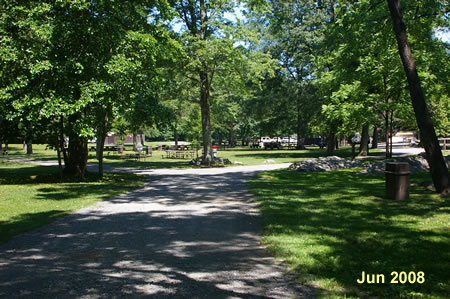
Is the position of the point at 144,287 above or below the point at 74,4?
below

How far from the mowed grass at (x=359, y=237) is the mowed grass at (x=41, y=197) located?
4.97 m

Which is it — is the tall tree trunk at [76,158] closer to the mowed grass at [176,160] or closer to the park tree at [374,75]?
the mowed grass at [176,160]

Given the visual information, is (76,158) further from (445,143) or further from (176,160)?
(445,143)

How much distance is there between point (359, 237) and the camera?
20.2 ft

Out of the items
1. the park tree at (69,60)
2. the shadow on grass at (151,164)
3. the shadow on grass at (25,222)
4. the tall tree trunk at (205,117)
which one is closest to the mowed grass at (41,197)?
the shadow on grass at (25,222)

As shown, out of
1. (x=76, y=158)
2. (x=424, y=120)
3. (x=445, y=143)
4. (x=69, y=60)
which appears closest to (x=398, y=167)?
(x=424, y=120)

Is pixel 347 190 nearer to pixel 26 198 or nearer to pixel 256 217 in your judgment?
pixel 256 217

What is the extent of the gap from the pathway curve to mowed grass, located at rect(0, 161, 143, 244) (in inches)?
21.2

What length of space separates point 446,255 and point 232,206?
5.36m

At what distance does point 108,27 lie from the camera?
13125 mm

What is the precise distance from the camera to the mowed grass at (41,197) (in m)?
7.95

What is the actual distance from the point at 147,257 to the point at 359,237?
350 cm

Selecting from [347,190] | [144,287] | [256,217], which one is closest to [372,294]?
[144,287]

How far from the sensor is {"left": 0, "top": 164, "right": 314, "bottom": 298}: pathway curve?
4.22 metres
